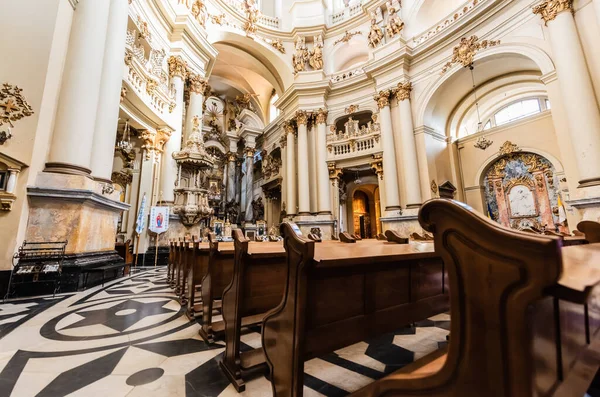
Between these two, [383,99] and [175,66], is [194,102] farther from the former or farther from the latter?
[383,99]

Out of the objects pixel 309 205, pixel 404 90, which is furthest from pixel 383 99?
pixel 309 205

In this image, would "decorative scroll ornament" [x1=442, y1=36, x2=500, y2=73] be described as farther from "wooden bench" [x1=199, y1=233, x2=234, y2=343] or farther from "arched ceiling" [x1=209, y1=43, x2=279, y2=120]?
"wooden bench" [x1=199, y1=233, x2=234, y2=343]

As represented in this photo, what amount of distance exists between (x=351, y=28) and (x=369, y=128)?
4.91 metres

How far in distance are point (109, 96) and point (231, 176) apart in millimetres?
9718

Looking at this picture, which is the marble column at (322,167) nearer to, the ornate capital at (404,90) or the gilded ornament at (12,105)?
the ornate capital at (404,90)

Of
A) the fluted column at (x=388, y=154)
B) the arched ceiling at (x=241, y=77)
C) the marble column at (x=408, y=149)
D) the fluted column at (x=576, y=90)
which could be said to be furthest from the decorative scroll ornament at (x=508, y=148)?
the arched ceiling at (x=241, y=77)

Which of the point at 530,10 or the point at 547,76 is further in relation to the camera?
the point at 530,10

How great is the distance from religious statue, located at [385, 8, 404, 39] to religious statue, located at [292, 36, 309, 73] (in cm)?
354

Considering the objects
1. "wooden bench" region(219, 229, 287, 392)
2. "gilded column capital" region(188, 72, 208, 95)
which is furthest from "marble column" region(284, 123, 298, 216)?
"wooden bench" region(219, 229, 287, 392)

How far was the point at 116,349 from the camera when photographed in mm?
1888

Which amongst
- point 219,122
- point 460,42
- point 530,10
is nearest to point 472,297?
point 530,10

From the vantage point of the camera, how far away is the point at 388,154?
29.8 feet

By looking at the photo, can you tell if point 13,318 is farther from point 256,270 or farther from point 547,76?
point 547,76

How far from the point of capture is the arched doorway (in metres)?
7.57
